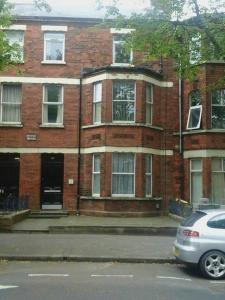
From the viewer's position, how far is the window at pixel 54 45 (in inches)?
997

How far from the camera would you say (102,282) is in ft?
32.9

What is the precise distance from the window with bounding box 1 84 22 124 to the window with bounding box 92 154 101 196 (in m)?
4.37

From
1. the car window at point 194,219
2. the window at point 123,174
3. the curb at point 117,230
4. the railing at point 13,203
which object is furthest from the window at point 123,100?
the car window at point 194,219

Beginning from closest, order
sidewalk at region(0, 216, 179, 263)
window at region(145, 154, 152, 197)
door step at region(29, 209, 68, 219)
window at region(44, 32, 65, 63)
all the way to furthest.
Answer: sidewalk at region(0, 216, 179, 263)
door step at region(29, 209, 68, 219)
window at region(145, 154, 152, 197)
window at region(44, 32, 65, 63)

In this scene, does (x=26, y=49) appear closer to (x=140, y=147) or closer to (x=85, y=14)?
(x=85, y=14)

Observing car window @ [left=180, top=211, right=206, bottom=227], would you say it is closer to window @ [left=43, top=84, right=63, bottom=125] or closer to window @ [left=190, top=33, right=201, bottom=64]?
window @ [left=190, top=33, right=201, bottom=64]

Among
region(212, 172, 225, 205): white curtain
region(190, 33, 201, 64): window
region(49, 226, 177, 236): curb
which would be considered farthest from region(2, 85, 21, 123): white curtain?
region(190, 33, 201, 64): window

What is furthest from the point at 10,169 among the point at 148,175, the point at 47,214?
the point at 148,175

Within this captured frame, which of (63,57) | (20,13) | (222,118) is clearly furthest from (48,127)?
(222,118)

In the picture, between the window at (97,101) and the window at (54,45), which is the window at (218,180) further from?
the window at (54,45)

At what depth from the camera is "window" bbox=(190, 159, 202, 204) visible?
24.1m

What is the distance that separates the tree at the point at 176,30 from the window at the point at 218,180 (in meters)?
7.39

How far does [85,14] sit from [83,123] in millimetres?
6497

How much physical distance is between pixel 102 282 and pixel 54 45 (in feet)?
57.6
